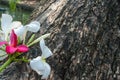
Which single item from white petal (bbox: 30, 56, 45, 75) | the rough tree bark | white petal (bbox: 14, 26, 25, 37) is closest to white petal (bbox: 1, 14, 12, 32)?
white petal (bbox: 14, 26, 25, 37)

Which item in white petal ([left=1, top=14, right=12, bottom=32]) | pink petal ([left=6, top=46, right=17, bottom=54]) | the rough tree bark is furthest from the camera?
the rough tree bark

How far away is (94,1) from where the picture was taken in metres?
2.45

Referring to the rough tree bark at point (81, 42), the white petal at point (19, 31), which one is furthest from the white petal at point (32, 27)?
the rough tree bark at point (81, 42)

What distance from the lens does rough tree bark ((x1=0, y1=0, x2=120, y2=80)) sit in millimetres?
2227

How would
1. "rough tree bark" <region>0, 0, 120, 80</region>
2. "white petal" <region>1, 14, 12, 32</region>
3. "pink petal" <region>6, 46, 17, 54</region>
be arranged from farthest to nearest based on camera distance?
1. "rough tree bark" <region>0, 0, 120, 80</region>
2. "white petal" <region>1, 14, 12, 32</region>
3. "pink petal" <region>6, 46, 17, 54</region>

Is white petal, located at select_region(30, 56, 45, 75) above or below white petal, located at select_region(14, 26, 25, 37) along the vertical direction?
below

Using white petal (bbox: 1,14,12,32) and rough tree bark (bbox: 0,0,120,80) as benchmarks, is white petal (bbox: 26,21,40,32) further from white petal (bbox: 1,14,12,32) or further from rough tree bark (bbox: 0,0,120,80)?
rough tree bark (bbox: 0,0,120,80)

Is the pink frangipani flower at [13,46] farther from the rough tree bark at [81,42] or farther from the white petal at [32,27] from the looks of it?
the rough tree bark at [81,42]

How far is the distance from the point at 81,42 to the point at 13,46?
1.08m

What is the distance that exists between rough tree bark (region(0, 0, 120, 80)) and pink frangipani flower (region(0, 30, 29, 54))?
924 millimetres

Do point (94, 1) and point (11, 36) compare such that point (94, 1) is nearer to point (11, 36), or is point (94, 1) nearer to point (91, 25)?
point (91, 25)

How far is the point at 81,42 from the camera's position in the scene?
229cm

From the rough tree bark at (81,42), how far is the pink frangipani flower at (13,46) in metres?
0.92

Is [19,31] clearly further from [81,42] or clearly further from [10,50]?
[81,42]
